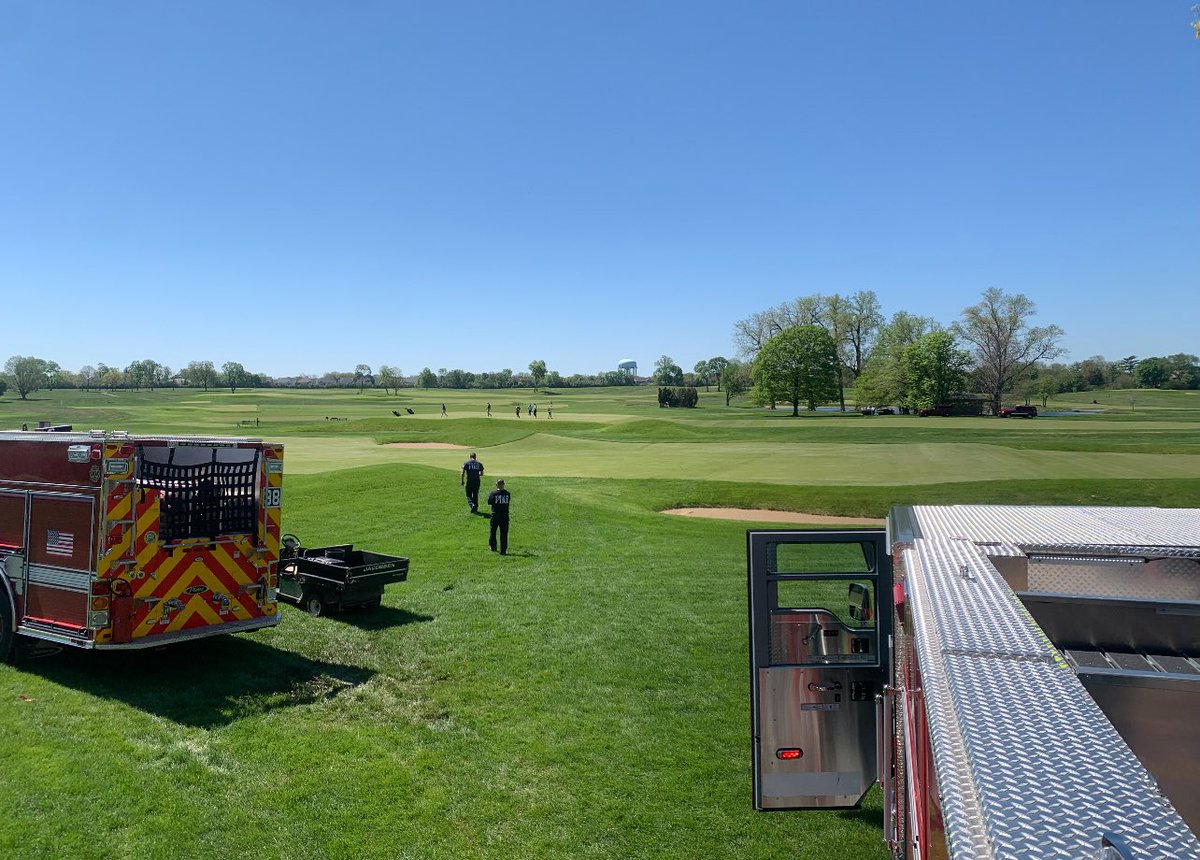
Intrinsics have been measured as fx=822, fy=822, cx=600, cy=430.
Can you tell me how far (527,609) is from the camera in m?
12.9

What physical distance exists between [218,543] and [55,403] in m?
121

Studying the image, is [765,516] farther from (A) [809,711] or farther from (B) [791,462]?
(A) [809,711]

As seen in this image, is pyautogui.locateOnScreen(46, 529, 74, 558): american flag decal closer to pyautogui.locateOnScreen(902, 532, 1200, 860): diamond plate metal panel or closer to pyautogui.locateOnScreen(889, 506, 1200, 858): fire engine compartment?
pyautogui.locateOnScreen(889, 506, 1200, 858): fire engine compartment

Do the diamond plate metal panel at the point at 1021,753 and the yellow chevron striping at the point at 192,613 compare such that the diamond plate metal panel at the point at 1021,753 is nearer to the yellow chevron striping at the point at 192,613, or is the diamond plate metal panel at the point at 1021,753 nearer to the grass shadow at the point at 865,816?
the grass shadow at the point at 865,816

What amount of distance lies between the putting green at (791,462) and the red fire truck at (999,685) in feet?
89.8

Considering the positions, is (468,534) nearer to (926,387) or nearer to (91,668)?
(91,668)

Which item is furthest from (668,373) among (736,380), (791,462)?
(791,462)

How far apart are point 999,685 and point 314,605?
38.7 feet

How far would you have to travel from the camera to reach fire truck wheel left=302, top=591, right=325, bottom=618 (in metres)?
12.4

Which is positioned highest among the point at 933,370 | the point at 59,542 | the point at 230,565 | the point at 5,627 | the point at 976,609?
the point at 933,370

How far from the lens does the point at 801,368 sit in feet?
327

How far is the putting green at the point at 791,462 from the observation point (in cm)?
3416

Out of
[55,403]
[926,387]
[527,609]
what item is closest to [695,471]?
[527,609]

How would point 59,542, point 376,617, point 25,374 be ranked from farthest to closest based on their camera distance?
point 25,374, point 376,617, point 59,542
